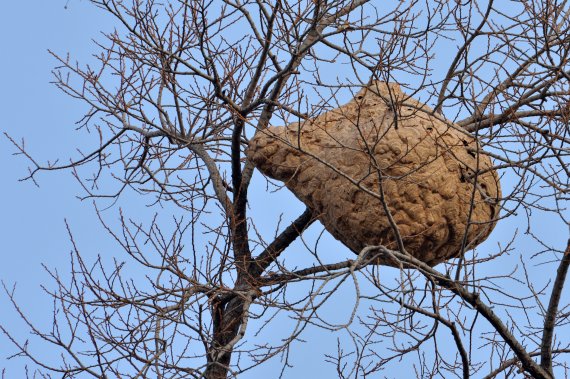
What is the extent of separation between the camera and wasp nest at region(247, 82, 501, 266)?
25.6 feet

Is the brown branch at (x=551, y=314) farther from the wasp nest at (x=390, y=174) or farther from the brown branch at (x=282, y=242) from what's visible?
the brown branch at (x=282, y=242)

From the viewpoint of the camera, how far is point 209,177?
10.1m

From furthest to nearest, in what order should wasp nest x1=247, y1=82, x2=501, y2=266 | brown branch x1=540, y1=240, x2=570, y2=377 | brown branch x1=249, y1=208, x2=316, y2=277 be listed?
1. brown branch x1=249, y1=208, x2=316, y2=277
2. brown branch x1=540, y1=240, x2=570, y2=377
3. wasp nest x1=247, y1=82, x2=501, y2=266

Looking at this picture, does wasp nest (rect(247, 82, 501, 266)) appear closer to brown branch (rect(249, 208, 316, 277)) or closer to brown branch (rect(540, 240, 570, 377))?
brown branch (rect(540, 240, 570, 377))

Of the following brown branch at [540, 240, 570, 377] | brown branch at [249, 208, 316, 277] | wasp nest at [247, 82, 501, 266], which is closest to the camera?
wasp nest at [247, 82, 501, 266]

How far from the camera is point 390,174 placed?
782 cm

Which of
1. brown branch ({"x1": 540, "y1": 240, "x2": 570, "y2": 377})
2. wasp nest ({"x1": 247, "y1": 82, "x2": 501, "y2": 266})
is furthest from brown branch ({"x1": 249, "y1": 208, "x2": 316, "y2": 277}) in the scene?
brown branch ({"x1": 540, "y1": 240, "x2": 570, "y2": 377})

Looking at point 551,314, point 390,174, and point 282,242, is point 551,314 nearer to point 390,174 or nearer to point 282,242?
point 390,174

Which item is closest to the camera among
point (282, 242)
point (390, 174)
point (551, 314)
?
point (390, 174)

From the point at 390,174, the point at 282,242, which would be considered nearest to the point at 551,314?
the point at 390,174

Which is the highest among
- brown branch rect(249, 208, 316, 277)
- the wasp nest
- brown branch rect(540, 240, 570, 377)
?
brown branch rect(249, 208, 316, 277)

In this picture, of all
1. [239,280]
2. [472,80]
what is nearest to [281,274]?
[239,280]

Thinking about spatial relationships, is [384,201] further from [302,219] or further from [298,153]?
[302,219]

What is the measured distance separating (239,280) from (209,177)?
113cm
